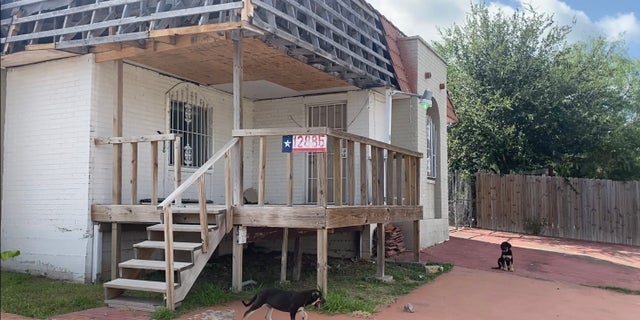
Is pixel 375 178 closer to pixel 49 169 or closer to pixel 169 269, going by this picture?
pixel 169 269

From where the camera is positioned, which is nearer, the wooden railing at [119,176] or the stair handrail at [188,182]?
the stair handrail at [188,182]

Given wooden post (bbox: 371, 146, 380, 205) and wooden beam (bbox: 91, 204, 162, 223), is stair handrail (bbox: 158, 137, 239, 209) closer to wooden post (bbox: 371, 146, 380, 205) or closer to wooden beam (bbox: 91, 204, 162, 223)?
wooden beam (bbox: 91, 204, 162, 223)

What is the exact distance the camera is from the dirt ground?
668 cm

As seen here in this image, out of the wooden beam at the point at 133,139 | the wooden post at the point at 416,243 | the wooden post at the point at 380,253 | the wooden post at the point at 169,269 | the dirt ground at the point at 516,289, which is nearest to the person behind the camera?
the wooden post at the point at 169,269

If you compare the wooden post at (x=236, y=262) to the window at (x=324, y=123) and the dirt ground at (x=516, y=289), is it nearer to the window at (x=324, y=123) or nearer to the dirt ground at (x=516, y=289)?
the dirt ground at (x=516, y=289)

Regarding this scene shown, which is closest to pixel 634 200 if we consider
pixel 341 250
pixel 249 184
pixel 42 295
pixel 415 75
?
pixel 415 75

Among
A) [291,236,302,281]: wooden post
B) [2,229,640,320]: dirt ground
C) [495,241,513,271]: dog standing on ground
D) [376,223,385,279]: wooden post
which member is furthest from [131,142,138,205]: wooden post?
[495,241,513,271]: dog standing on ground

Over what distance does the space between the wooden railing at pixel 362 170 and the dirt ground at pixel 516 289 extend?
1.51 m

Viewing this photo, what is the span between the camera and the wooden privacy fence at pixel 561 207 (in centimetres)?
1592

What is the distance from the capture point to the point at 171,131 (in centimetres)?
957

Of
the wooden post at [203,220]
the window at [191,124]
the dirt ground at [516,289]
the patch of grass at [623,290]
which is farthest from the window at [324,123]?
the patch of grass at [623,290]

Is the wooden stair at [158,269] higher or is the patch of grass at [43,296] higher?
the wooden stair at [158,269]

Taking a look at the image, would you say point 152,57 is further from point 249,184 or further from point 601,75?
point 601,75

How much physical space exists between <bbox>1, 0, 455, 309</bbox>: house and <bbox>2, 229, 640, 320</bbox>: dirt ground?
3.11 ft
